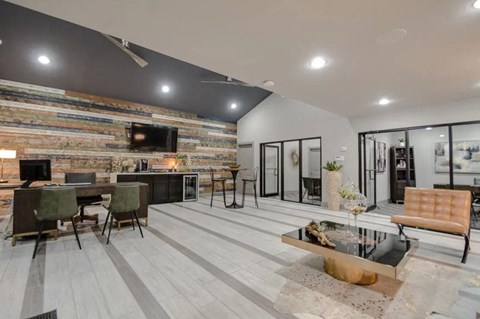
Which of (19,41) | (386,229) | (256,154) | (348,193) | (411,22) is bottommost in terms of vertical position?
(386,229)

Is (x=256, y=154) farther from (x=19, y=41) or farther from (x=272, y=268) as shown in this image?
(x=19, y=41)

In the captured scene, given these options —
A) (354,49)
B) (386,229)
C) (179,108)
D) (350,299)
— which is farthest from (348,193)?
(179,108)

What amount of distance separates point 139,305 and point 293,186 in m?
7.78

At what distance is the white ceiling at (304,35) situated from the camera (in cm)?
192

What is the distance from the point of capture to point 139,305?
1.86 meters

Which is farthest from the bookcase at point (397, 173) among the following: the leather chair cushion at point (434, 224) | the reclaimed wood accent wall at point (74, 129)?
the reclaimed wood accent wall at point (74, 129)

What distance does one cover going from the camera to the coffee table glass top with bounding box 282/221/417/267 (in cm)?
204

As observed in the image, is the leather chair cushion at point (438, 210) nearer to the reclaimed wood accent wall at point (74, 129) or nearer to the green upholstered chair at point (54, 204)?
the green upholstered chair at point (54, 204)

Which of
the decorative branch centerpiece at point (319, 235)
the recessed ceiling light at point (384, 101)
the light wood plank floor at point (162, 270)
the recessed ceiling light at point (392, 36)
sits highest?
the recessed ceiling light at point (392, 36)

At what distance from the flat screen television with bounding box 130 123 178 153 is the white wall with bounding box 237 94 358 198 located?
298 centimetres

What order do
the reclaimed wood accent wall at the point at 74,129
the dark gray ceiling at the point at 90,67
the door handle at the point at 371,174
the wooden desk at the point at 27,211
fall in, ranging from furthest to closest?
the door handle at the point at 371,174
the reclaimed wood accent wall at the point at 74,129
the dark gray ceiling at the point at 90,67
the wooden desk at the point at 27,211

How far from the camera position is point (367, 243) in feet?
7.88

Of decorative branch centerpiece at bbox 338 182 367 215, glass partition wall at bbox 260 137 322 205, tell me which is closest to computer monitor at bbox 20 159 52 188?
decorative branch centerpiece at bbox 338 182 367 215

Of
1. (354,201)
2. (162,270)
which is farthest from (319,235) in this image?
(162,270)
